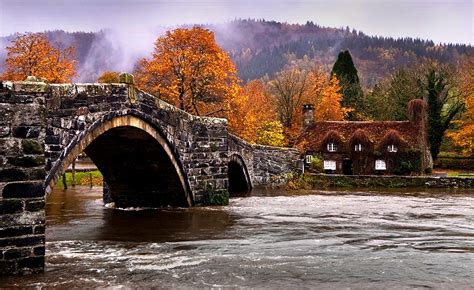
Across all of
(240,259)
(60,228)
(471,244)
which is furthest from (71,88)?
(471,244)

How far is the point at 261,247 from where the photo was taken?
1080 cm

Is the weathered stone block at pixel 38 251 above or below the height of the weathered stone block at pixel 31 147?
below

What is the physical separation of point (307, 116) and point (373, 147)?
5542 millimetres

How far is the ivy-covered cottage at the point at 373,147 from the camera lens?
1412 inches

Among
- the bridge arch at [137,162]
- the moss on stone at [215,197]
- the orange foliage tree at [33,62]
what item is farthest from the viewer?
the orange foliage tree at [33,62]

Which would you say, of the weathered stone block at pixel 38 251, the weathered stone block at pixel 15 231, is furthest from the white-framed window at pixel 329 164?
the weathered stone block at pixel 15 231

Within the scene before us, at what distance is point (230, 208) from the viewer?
59.3 feet

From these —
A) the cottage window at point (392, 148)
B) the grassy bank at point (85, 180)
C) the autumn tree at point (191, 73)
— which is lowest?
the grassy bank at point (85, 180)

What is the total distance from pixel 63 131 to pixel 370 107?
4169cm

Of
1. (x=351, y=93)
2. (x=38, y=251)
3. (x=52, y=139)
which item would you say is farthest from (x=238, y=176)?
(x=351, y=93)

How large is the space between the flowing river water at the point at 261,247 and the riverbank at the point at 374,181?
10.8 metres

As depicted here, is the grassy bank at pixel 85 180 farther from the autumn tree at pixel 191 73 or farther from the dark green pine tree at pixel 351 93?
the dark green pine tree at pixel 351 93

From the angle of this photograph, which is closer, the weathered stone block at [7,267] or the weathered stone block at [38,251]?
the weathered stone block at [7,267]

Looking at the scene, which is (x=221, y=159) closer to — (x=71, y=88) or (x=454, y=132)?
(x=71, y=88)
